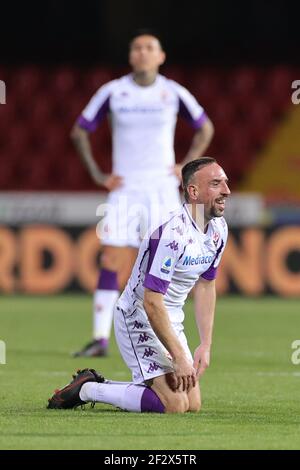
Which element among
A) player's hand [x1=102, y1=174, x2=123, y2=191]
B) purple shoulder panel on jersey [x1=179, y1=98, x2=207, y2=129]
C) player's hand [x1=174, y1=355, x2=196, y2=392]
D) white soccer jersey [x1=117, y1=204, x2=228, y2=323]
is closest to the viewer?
player's hand [x1=174, y1=355, x2=196, y2=392]

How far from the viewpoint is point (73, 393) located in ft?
20.9

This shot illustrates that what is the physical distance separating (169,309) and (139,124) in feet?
11.0

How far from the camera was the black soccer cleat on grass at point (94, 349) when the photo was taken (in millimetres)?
9039

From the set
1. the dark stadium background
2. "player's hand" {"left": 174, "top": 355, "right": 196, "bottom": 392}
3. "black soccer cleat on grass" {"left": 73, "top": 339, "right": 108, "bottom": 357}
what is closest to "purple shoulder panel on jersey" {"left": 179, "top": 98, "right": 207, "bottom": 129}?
"black soccer cleat on grass" {"left": 73, "top": 339, "right": 108, "bottom": 357}

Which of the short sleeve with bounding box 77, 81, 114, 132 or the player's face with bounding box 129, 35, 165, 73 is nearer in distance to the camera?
the player's face with bounding box 129, 35, 165, 73

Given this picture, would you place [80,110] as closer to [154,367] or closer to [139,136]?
[139,136]

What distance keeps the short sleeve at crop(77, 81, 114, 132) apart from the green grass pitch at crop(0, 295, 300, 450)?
5.42 feet

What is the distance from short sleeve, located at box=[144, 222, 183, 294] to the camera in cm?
600

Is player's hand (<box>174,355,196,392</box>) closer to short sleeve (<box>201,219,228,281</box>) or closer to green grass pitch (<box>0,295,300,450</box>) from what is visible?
green grass pitch (<box>0,295,300,450</box>)

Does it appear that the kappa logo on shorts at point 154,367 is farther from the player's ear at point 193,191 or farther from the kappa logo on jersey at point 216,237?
the player's ear at point 193,191

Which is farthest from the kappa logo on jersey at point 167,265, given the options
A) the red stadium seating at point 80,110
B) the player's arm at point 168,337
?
the red stadium seating at point 80,110

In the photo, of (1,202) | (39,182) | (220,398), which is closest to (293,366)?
(220,398)
